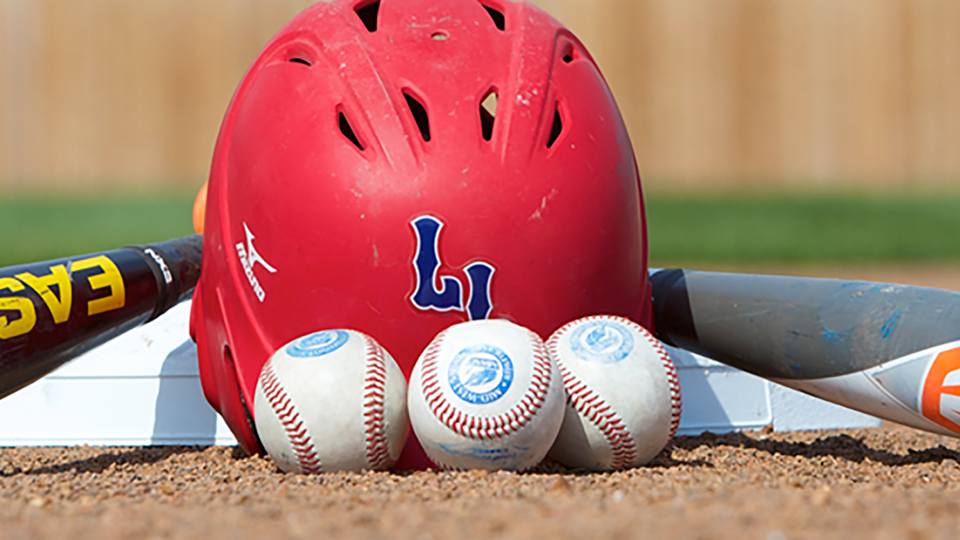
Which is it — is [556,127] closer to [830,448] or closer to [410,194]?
[410,194]

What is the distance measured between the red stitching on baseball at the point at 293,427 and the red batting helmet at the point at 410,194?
25 cm

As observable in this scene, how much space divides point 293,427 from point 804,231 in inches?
423

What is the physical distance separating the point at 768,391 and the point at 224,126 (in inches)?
90.5

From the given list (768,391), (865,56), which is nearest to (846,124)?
(865,56)

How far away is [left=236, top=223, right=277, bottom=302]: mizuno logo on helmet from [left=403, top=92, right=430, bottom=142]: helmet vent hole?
579 mm

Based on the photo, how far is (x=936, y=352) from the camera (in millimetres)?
2510

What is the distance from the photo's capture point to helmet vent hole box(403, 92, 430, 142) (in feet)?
8.70

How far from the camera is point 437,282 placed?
7.97 ft

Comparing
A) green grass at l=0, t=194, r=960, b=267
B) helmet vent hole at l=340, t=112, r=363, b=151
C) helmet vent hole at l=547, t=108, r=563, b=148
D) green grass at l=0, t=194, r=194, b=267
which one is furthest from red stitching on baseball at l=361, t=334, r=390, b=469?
green grass at l=0, t=194, r=960, b=267

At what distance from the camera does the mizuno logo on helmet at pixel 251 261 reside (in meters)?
2.60

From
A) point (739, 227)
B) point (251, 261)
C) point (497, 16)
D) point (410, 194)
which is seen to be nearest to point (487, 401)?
point (410, 194)

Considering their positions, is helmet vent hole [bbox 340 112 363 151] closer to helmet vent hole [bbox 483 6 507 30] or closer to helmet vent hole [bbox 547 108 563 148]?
helmet vent hole [bbox 547 108 563 148]

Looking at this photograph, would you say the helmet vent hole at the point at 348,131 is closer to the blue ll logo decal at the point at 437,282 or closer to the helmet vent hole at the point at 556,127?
the blue ll logo decal at the point at 437,282

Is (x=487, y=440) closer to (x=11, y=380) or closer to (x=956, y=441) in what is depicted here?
(x=11, y=380)
